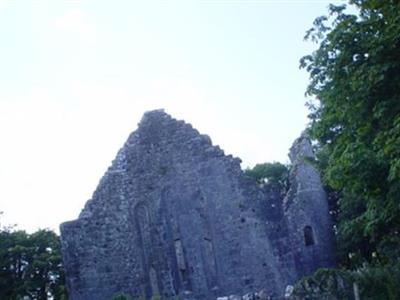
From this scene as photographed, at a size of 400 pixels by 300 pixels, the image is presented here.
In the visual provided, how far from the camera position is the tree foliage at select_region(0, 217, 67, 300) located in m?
32.2

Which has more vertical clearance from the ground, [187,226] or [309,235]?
[187,226]

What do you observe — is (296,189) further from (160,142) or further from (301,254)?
(160,142)

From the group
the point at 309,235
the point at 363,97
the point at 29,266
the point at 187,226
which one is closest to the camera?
the point at 363,97

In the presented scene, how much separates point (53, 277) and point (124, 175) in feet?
39.3

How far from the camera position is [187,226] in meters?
24.3

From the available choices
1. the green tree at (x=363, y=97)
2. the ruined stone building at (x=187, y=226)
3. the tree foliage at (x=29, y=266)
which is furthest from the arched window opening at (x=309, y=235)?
the tree foliage at (x=29, y=266)

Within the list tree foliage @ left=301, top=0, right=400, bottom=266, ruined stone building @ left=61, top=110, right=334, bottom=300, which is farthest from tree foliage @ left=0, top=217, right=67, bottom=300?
tree foliage @ left=301, top=0, right=400, bottom=266

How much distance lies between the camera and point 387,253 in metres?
20.7

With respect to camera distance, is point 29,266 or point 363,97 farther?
point 29,266

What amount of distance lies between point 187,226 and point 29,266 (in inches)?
506

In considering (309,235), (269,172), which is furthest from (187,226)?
(269,172)

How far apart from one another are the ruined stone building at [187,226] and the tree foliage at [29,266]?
31.7ft

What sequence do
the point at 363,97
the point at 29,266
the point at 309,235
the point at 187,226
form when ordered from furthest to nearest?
the point at 29,266
the point at 187,226
the point at 309,235
the point at 363,97

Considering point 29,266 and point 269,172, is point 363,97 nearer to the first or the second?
point 269,172
